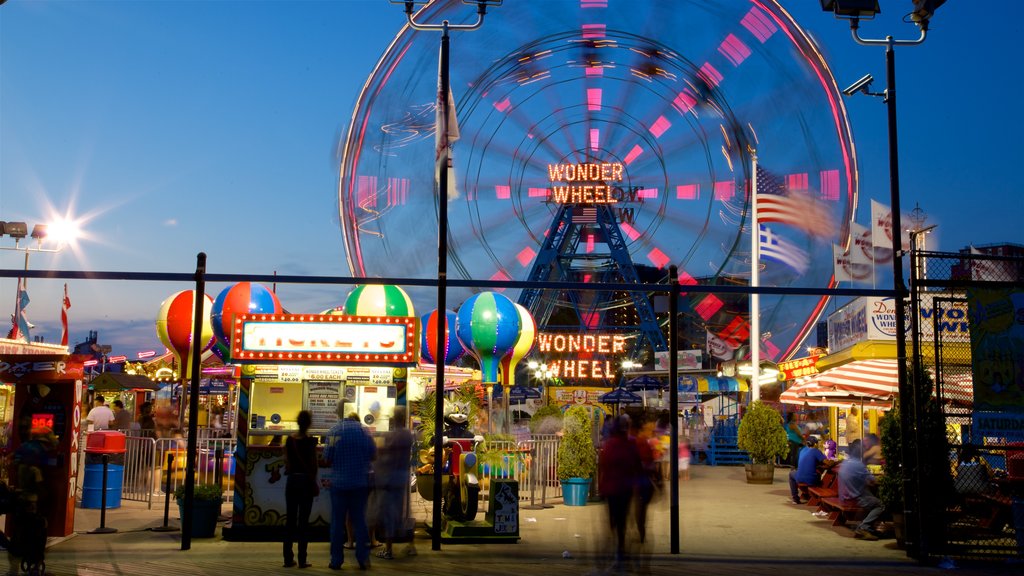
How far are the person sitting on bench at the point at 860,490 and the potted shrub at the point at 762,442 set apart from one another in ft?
Answer: 24.8

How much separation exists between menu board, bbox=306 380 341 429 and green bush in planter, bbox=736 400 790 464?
426 inches

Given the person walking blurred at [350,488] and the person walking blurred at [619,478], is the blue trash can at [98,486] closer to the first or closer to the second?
the person walking blurred at [350,488]

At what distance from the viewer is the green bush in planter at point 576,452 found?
1591 cm

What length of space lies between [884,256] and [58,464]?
19.7 metres

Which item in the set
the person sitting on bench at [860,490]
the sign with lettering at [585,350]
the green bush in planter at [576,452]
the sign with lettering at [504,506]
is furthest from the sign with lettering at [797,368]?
the sign with lettering at [585,350]

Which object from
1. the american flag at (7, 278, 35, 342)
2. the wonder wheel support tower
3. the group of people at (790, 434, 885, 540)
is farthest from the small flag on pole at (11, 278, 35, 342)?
the group of people at (790, 434, 885, 540)

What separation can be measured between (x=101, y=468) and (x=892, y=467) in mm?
10900

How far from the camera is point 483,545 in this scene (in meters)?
11.1

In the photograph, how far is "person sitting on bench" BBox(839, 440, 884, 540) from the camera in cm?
1199

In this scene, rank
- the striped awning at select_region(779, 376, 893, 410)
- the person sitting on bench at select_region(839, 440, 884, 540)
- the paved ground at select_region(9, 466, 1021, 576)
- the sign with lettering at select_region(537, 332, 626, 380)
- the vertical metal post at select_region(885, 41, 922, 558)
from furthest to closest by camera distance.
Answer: the sign with lettering at select_region(537, 332, 626, 380) → the striped awning at select_region(779, 376, 893, 410) → the person sitting on bench at select_region(839, 440, 884, 540) → the vertical metal post at select_region(885, 41, 922, 558) → the paved ground at select_region(9, 466, 1021, 576)

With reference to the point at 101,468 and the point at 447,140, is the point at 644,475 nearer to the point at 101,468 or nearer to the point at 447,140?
the point at 447,140

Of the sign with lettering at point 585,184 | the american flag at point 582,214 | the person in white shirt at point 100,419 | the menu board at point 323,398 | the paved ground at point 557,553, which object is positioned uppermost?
the sign with lettering at point 585,184

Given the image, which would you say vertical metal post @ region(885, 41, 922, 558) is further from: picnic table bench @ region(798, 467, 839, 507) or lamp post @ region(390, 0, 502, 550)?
lamp post @ region(390, 0, 502, 550)

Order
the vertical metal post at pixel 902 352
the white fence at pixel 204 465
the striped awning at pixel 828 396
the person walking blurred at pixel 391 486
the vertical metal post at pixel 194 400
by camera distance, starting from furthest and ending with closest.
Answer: the striped awning at pixel 828 396
the white fence at pixel 204 465
the vertical metal post at pixel 902 352
the person walking blurred at pixel 391 486
the vertical metal post at pixel 194 400
